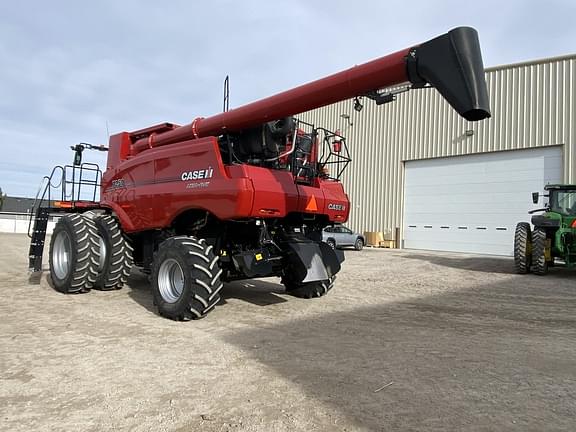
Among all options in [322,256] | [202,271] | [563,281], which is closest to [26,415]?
[202,271]

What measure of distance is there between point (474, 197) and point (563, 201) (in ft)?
25.4

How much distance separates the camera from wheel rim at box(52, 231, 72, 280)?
7.97 m

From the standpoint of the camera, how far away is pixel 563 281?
11.1 metres

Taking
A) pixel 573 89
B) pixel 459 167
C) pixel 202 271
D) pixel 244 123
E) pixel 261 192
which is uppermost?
pixel 573 89

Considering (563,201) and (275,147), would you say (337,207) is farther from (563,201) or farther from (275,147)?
(563,201)

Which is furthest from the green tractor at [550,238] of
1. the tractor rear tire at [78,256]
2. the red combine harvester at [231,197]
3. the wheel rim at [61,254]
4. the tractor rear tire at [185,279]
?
the wheel rim at [61,254]

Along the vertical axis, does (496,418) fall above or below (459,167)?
below

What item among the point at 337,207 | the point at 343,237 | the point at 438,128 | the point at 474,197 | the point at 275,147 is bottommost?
the point at 343,237

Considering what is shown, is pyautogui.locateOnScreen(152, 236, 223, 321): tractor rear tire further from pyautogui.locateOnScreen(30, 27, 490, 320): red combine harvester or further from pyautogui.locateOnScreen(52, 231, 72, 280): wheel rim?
pyautogui.locateOnScreen(52, 231, 72, 280): wheel rim

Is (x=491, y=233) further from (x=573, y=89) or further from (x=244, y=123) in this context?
(x=244, y=123)

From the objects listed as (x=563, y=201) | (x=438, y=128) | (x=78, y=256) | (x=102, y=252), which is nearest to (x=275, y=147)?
(x=102, y=252)

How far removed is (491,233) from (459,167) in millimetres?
3539

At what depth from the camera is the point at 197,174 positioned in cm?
612

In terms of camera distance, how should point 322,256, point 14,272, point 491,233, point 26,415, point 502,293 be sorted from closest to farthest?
point 26,415
point 322,256
point 502,293
point 14,272
point 491,233
